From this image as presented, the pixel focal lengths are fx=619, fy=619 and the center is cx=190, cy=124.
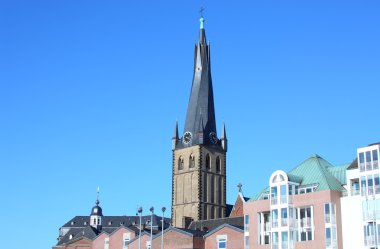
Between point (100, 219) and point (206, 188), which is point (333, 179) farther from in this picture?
point (100, 219)

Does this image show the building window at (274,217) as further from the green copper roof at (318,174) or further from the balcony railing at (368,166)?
the balcony railing at (368,166)

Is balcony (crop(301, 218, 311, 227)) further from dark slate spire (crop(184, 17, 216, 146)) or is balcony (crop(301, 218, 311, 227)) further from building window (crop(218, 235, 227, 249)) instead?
dark slate spire (crop(184, 17, 216, 146))

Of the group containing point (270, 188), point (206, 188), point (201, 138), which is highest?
point (201, 138)

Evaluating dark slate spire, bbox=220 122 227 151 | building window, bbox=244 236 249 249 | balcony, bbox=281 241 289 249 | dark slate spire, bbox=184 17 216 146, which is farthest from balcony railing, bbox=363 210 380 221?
dark slate spire, bbox=220 122 227 151

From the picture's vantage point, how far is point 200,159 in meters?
119

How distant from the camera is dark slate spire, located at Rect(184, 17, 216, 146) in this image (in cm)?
12125

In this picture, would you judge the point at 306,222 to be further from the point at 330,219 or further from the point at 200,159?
the point at 200,159

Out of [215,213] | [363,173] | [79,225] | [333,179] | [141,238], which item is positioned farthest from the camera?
[79,225]

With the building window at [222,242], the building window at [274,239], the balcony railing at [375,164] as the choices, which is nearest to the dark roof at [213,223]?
the building window at [222,242]

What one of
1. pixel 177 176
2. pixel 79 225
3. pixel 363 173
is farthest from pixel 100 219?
pixel 363 173

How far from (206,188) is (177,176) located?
6705 mm

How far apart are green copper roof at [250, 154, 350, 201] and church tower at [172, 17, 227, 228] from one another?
3994 centimetres

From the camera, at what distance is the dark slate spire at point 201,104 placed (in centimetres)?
12125

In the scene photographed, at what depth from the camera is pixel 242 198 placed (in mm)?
109812
